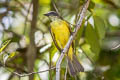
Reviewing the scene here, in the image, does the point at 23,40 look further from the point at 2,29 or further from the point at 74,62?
the point at 74,62

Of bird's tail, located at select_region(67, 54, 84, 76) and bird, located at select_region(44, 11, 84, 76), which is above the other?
bird, located at select_region(44, 11, 84, 76)

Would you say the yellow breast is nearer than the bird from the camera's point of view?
No

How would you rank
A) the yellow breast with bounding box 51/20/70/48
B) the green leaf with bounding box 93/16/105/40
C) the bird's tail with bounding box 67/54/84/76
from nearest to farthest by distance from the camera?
the bird's tail with bounding box 67/54/84/76
the green leaf with bounding box 93/16/105/40
the yellow breast with bounding box 51/20/70/48

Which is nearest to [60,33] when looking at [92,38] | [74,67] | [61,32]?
[61,32]

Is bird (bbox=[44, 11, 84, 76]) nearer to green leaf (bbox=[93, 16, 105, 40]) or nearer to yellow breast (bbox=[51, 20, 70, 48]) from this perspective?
yellow breast (bbox=[51, 20, 70, 48])

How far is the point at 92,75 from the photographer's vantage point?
10.0 feet

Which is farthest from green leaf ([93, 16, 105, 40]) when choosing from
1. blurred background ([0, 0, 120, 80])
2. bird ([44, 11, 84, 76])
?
bird ([44, 11, 84, 76])

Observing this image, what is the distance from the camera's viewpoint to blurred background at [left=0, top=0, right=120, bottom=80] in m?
2.61

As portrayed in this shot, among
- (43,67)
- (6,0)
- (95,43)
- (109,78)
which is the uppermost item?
(6,0)

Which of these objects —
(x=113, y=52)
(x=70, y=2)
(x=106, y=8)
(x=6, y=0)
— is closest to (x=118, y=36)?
(x=113, y=52)

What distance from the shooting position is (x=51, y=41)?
3154 mm

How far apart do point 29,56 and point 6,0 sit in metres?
0.85

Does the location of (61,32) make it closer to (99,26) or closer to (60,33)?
(60,33)

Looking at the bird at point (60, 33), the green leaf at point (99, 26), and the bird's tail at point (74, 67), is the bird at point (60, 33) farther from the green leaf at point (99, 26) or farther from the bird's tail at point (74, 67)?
the green leaf at point (99, 26)
